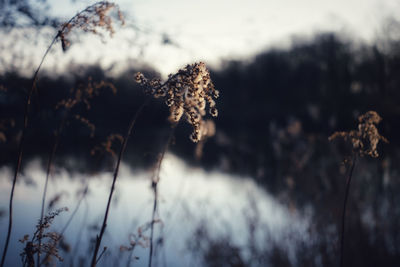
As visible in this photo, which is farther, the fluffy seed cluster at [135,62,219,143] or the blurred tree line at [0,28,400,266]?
the blurred tree line at [0,28,400,266]

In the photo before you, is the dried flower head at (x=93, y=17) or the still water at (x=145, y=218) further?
the still water at (x=145, y=218)

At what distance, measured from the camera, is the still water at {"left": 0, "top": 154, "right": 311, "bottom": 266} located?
4602mm

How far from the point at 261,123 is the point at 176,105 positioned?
34213 millimetres

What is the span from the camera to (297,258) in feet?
15.6

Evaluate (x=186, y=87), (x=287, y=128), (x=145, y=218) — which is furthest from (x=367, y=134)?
(x=287, y=128)

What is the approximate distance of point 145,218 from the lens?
7312 mm

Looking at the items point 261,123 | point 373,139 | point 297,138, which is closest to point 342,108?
point 261,123

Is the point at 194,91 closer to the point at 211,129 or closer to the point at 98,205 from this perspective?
the point at 211,129

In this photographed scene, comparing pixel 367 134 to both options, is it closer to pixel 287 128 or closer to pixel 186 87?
pixel 186 87

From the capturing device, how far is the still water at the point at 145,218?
4.60 meters

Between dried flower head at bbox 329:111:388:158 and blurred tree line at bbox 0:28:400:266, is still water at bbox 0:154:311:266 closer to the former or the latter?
blurred tree line at bbox 0:28:400:266

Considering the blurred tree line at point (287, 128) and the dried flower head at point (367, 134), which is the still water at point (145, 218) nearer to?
the blurred tree line at point (287, 128)

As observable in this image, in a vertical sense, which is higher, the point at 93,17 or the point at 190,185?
the point at 190,185

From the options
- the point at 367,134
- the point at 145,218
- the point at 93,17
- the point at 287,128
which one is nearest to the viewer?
the point at 93,17
